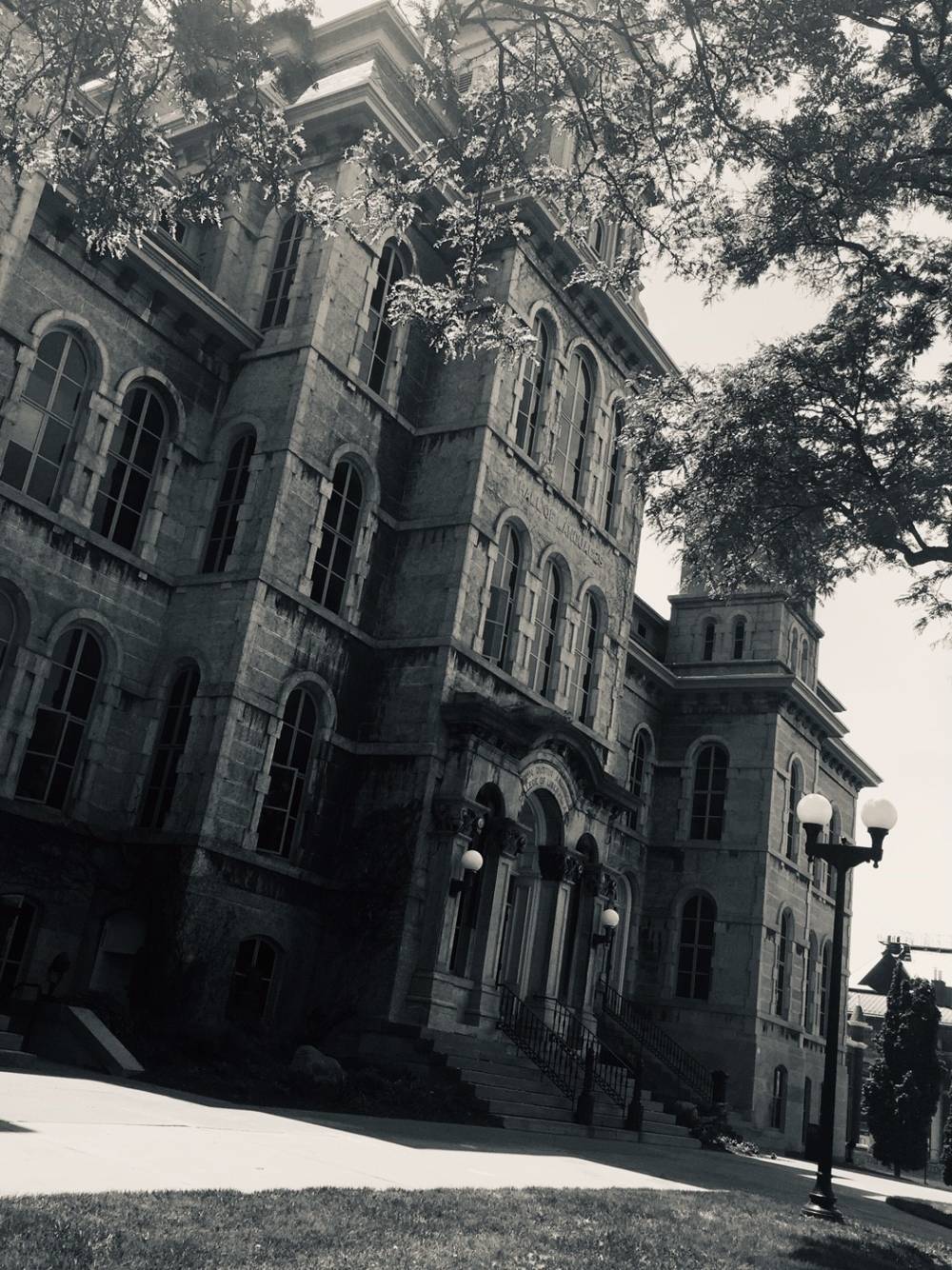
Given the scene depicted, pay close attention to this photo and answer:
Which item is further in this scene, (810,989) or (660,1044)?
(810,989)

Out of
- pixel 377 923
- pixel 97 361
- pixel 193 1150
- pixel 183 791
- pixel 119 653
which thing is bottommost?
pixel 193 1150

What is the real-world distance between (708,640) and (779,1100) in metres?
13.6

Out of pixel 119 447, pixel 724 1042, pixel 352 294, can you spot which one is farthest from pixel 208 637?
pixel 724 1042

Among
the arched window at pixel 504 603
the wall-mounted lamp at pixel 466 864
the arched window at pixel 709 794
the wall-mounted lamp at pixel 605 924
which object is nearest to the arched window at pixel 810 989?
the arched window at pixel 709 794

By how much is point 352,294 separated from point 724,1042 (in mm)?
21777

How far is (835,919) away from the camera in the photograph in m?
13.8

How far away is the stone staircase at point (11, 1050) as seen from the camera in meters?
13.4

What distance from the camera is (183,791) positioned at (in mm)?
18859

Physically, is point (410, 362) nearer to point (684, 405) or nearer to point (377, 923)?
point (684, 405)

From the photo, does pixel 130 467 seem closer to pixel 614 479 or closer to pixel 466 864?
pixel 466 864

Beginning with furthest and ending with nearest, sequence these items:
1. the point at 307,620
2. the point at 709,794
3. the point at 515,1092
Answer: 1. the point at 709,794
2. the point at 307,620
3. the point at 515,1092

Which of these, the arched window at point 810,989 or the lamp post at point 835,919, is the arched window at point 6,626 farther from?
the arched window at point 810,989

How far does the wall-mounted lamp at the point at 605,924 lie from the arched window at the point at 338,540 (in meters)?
8.28

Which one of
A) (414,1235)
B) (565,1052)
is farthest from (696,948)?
(414,1235)
